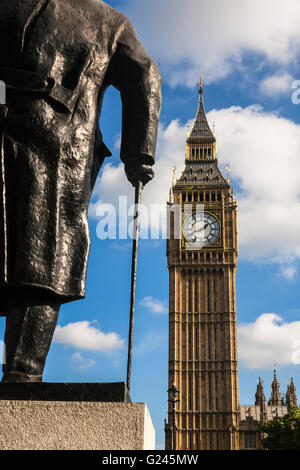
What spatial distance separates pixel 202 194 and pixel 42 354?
192 feet

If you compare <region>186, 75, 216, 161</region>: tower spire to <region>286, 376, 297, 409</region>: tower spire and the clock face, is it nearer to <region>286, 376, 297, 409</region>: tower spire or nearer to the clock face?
the clock face

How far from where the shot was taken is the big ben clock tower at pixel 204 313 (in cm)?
5534

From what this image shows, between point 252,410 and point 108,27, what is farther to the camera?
point 252,410

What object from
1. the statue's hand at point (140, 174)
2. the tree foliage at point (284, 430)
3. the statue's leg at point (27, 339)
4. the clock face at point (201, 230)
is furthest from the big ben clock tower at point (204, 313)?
the statue's leg at point (27, 339)

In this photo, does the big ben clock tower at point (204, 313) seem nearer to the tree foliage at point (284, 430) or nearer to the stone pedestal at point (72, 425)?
the tree foliage at point (284, 430)

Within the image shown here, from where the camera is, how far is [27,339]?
344cm

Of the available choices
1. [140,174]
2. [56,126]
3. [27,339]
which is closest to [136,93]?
[140,174]

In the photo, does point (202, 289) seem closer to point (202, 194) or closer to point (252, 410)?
point (202, 194)

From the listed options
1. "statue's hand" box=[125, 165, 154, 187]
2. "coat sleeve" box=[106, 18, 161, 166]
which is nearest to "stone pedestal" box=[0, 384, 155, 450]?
"statue's hand" box=[125, 165, 154, 187]

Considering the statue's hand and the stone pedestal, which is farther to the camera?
the statue's hand

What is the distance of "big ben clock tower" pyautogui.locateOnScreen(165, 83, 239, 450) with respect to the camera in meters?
55.3
